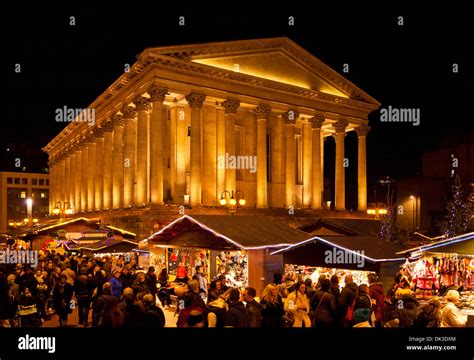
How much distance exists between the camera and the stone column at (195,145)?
131 ft

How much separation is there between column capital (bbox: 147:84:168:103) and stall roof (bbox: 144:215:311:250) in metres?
20.2

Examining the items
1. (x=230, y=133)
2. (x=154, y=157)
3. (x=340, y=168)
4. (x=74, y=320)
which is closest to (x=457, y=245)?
(x=74, y=320)

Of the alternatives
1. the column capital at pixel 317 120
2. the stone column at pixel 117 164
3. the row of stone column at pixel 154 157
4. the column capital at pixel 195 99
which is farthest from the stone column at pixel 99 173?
the column capital at pixel 317 120

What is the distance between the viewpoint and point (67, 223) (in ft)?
95.7

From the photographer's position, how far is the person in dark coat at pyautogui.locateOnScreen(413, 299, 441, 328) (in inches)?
353

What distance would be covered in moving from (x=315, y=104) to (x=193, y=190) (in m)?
15.6

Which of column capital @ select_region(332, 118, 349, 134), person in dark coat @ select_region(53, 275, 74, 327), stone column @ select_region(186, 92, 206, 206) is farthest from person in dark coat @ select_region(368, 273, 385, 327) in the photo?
column capital @ select_region(332, 118, 349, 134)

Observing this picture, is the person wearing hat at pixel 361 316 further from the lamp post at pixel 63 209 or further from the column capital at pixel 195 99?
the lamp post at pixel 63 209

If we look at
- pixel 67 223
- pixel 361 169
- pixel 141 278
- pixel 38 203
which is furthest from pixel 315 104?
pixel 38 203

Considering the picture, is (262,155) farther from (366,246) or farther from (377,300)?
(377,300)

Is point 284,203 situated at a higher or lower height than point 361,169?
lower

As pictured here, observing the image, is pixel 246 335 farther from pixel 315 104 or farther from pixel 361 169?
pixel 361 169

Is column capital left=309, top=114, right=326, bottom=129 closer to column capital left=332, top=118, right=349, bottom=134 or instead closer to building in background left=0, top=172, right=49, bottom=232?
column capital left=332, top=118, right=349, bottom=134

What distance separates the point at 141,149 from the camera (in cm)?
4028
